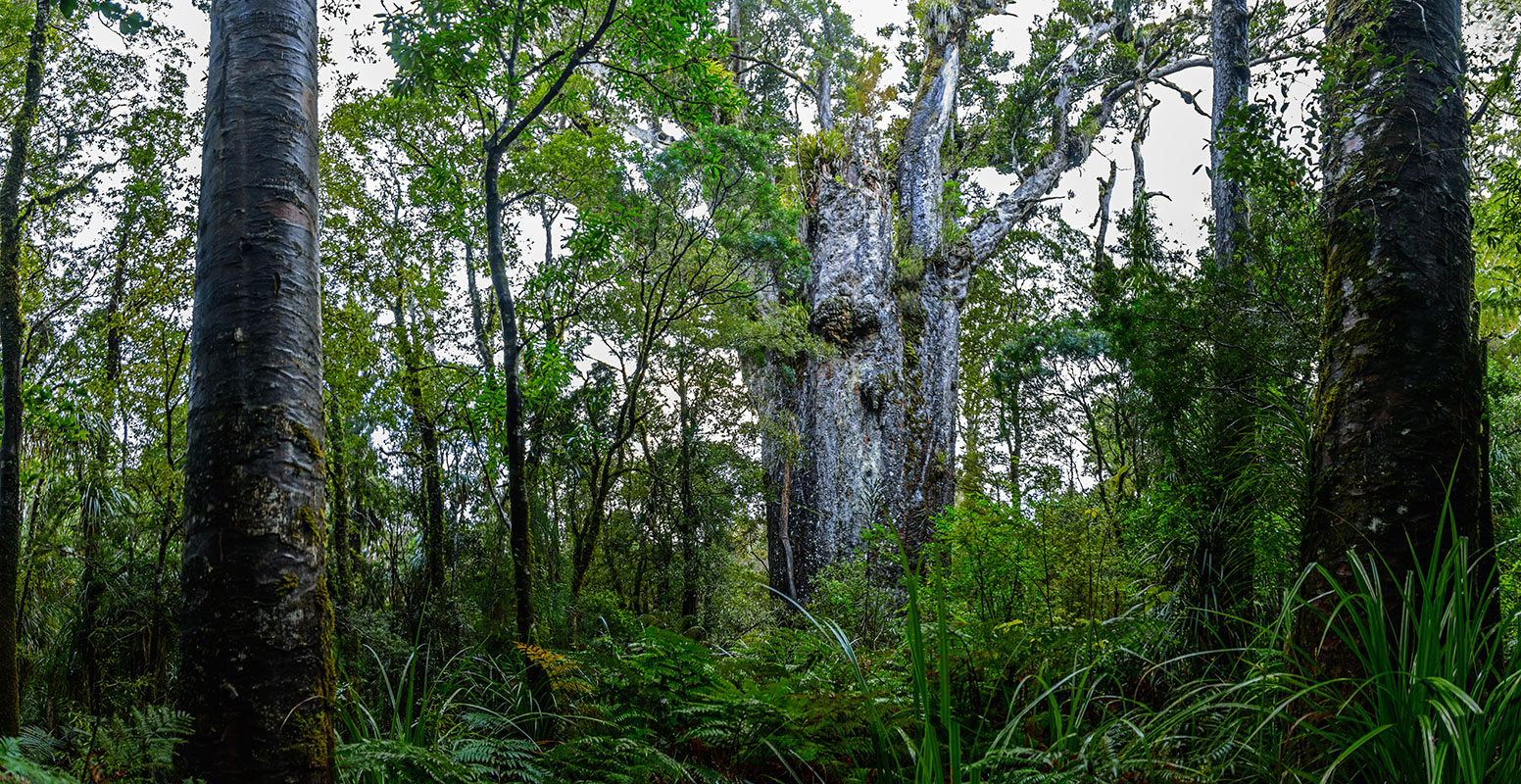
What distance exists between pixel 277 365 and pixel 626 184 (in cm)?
761

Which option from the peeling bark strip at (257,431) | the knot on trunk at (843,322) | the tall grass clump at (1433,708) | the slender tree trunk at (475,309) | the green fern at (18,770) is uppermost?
the slender tree trunk at (475,309)

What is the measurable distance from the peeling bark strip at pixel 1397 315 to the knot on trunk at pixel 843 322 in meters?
6.71

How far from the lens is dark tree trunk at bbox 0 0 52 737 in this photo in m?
5.84

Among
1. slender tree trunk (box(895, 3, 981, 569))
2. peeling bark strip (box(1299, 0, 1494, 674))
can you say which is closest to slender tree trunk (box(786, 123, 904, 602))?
slender tree trunk (box(895, 3, 981, 569))

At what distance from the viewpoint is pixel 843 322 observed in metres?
9.20

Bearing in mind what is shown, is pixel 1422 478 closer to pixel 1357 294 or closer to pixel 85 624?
pixel 1357 294

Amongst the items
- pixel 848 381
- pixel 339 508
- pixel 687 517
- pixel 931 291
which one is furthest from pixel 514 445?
pixel 687 517

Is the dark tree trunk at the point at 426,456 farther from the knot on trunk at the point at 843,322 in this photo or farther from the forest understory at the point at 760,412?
the knot on trunk at the point at 843,322

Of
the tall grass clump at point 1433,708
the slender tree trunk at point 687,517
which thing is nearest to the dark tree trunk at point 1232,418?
the tall grass clump at point 1433,708

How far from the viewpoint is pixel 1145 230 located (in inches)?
196

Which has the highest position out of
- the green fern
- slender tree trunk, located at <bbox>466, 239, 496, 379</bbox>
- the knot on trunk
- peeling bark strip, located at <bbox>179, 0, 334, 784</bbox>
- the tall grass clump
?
slender tree trunk, located at <bbox>466, 239, 496, 379</bbox>

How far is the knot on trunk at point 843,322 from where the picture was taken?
914 cm

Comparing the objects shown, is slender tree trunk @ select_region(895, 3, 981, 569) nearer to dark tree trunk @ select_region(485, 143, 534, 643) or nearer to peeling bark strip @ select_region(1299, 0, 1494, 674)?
dark tree trunk @ select_region(485, 143, 534, 643)

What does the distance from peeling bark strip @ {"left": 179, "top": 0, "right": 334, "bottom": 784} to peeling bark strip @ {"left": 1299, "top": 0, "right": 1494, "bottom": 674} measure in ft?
7.92
